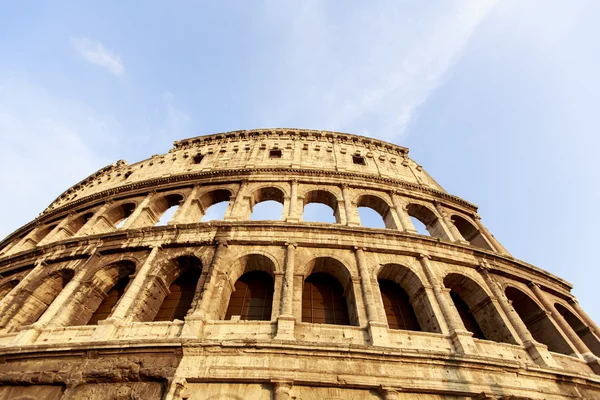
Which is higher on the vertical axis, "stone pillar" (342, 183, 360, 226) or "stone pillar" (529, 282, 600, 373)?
"stone pillar" (342, 183, 360, 226)

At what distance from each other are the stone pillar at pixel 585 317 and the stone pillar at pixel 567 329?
1.35m

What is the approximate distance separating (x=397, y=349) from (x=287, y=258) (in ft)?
13.3

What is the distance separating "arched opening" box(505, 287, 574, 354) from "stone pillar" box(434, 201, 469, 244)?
2.44m

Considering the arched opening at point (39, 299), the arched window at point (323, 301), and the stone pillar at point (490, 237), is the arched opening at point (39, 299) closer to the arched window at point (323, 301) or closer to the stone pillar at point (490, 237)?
the arched window at point (323, 301)

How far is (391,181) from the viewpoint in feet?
47.5

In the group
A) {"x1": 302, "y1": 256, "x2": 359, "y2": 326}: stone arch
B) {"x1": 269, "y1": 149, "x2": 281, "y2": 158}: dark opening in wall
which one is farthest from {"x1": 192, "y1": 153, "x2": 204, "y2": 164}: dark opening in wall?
{"x1": 302, "y1": 256, "x2": 359, "y2": 326}: stone arch

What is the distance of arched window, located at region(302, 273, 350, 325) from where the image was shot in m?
9.46

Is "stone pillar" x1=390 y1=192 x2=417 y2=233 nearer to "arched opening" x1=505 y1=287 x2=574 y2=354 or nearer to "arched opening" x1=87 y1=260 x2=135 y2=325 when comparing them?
"arched opening" x1=505 y1=287 x2=574 y2=354

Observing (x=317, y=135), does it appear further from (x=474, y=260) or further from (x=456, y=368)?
(x=456, y=368)

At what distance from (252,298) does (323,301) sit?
2325 millimetres

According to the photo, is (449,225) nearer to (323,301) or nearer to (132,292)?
(323,301)

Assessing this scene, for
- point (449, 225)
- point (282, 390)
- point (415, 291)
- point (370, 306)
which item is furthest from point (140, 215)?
point (449, 225)

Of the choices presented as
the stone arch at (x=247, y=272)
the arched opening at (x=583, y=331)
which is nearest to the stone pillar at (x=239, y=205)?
the stone arch at (x=247, y=272)

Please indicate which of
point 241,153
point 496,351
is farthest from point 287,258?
point 241,153
